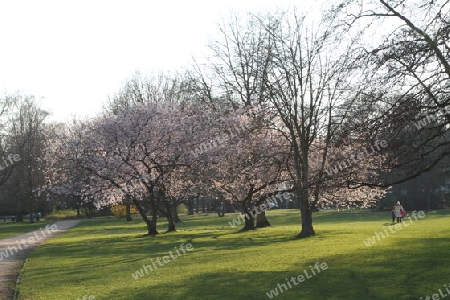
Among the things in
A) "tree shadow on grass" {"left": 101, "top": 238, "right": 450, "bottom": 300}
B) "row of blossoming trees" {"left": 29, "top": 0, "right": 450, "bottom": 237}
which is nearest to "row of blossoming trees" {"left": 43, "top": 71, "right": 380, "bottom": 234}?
"row of blossoming trees" {"left": 29, "top": 0, "right": 450, "bottom": 237}

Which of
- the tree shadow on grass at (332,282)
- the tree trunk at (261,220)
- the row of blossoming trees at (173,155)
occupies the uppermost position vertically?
the row of blossoming trees at (173,155)

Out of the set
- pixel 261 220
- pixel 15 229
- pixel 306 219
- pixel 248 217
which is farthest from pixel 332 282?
pixel 15 229

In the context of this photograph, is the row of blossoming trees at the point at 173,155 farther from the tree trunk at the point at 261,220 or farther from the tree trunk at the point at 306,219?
the tree trunk at the point at 306,219

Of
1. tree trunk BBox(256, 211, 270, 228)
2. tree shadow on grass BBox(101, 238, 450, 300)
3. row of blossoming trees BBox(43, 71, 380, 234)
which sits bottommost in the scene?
tree shadow on grass BBox(101, 238, 450, 300)

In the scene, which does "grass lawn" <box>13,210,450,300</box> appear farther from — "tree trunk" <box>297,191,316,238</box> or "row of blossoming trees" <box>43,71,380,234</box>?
"row of blossoming trees" <box>43,71,380,234</box>

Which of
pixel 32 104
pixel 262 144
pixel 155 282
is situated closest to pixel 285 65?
pixel 262 144

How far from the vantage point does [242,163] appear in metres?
33.3

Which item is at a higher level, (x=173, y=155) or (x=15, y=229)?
(x=173, y=155)

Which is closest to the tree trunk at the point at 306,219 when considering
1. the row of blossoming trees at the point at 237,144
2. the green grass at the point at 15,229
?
the row of blossoming trees at the point at 237,144

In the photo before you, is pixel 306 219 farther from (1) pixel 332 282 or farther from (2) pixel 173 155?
(1) pixel 332 282

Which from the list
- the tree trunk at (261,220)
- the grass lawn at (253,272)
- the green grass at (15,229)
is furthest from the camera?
the green grass at (15,229)

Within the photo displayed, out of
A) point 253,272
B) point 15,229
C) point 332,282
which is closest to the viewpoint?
point 332,282

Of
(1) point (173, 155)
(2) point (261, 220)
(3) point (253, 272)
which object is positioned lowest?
(3) point (253, 272)

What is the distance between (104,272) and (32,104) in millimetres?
52707
